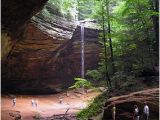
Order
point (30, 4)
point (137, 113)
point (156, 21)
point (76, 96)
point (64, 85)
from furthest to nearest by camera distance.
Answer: point (64, 85), point (76, 96), point (156, 21), point (30, 4), point (137, 113)

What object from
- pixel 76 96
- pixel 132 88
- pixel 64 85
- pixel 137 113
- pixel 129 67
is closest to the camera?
pixel 137 113

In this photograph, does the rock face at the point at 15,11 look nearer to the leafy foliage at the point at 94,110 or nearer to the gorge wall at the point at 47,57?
the gorge wall at the point at 47,57

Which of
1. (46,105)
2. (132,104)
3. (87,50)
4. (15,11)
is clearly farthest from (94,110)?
(87,50)

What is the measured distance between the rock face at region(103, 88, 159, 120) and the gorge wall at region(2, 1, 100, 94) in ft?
42.0

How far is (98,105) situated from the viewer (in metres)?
21.2

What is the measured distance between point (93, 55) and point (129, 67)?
12.9m

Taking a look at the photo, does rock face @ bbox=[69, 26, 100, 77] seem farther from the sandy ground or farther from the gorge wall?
the sandy ground

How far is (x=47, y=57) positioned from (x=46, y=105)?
607 centimetres

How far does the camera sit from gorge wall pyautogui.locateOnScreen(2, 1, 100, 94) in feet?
93.8

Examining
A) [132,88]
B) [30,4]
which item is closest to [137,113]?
[132,88]

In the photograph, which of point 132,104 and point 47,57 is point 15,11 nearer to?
point 132,104

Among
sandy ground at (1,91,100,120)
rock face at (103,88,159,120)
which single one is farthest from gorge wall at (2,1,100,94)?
rock face at (103,88,159,120)

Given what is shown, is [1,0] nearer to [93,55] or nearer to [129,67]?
[129,67]

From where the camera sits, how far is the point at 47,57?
3278 cm
